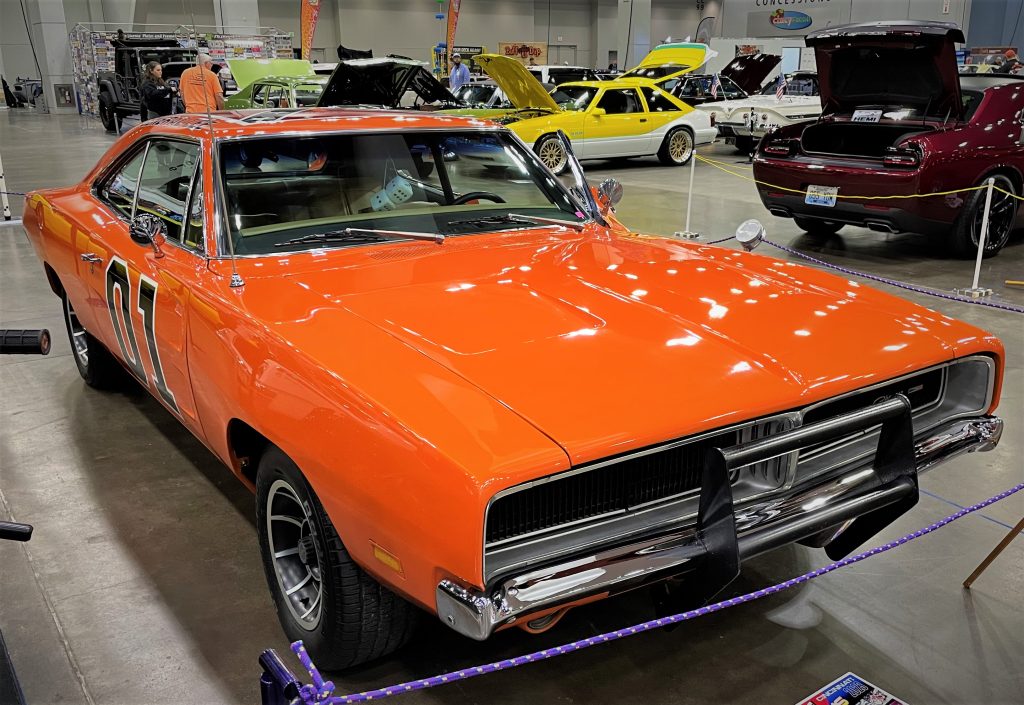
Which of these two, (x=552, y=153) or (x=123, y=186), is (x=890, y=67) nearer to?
(x=552, y=153)

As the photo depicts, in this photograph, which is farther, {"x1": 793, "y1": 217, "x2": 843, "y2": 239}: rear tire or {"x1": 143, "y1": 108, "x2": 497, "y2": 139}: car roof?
{"x1": 793, "y1": 217, "x2": 843, "y2": 239}: rear tire

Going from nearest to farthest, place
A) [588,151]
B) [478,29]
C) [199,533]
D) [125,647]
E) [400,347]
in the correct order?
[400,347]
[125,647]
[199,533]
[588,151]
[478,29]

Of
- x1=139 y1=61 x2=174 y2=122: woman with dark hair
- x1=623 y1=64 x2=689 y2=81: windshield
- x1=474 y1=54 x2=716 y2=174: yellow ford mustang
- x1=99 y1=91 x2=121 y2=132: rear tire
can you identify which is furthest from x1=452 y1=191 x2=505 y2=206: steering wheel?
x1=99 y1=91 x2=121 y2=132: rear tire

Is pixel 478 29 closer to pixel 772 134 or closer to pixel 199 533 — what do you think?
pixel 772 134

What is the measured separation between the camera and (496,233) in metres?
3.36

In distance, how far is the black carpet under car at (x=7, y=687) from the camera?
1.80 meters

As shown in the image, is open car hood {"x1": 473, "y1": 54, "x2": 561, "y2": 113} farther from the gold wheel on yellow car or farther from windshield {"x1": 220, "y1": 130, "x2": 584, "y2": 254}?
windshield {"x1": 220, "y1": 130, "x2": 584, "y2": 254}

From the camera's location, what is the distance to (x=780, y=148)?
798 cm

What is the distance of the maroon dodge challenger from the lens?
6996mm

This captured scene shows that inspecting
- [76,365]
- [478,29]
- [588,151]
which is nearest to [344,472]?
[76,365]

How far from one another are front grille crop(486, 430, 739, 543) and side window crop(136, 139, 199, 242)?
188cm

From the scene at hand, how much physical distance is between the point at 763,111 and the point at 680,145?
56.9 inches

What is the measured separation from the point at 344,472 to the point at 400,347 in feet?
1.33

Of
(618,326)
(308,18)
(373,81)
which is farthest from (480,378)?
(308,18)
